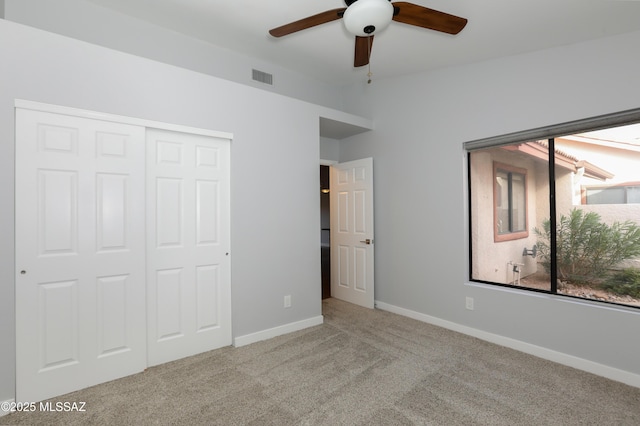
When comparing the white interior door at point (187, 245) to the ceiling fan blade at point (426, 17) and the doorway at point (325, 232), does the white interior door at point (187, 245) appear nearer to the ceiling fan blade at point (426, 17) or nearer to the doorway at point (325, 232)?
the ceiling fan blade at point (426, 17)

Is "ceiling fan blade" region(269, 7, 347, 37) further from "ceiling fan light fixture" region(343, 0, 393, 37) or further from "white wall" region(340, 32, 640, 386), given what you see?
"white wall" region(340, 32, 640, 386)

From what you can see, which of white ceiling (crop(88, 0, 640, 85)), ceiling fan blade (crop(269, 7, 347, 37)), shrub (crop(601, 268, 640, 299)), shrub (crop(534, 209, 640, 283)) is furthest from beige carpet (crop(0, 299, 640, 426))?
white ceiling (crop(88, 0, 640, 85))

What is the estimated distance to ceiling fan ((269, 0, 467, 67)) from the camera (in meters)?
1.82

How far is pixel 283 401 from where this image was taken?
7.12 ft

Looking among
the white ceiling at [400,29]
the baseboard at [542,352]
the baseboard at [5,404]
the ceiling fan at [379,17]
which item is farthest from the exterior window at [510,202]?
the baseboard at [5,404]

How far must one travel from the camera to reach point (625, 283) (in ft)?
8.37

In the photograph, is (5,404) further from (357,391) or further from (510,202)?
(510,202)

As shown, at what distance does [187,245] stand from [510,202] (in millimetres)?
3413

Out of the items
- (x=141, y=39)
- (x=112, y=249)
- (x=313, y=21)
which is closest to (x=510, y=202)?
(x=313, y=21)

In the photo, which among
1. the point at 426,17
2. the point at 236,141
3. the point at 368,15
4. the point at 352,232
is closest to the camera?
the point at 368,15

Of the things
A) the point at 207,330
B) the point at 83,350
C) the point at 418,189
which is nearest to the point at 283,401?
the point at 207,330

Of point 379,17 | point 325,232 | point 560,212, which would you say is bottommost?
point 325,232

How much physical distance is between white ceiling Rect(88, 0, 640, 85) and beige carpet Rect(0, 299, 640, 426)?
9.22 ft

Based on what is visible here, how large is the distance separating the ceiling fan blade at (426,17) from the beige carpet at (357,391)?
256 cm
